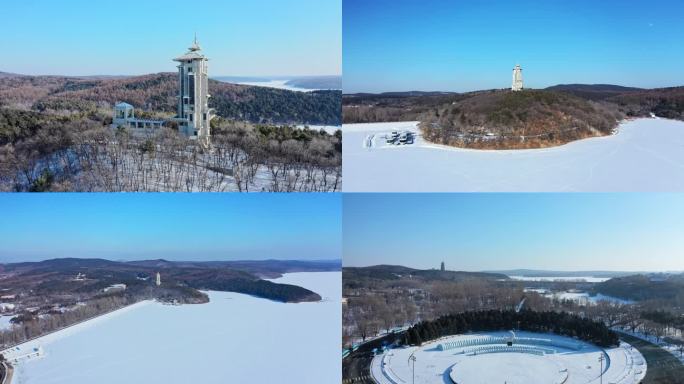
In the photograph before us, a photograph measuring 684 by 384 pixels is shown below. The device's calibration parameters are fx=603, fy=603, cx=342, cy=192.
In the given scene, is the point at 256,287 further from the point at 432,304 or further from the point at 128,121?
the point at 128,121

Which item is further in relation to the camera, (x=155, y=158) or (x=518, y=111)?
(x=518, y=111)

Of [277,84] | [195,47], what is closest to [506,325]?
[277,84]

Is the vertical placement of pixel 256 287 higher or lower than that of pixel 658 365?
higher

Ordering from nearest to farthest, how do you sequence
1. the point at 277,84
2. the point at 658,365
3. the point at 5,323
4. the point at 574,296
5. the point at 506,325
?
1. the point at 658,365
2. the point at 5,323
3. the point at 277,84
4. the point at 574,296
5. the point at 506,325

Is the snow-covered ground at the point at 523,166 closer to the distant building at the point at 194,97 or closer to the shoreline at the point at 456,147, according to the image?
the shoreline at the point at 456,147

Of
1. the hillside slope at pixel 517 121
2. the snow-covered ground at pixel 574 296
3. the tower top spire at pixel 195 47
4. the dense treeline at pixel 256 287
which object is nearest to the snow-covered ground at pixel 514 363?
→ the snow-covered ground at pixel 574 296

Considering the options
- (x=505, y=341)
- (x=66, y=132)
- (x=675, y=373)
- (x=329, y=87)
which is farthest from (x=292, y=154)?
(x=675, y=373)

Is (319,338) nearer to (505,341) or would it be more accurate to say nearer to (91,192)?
(505,341)
